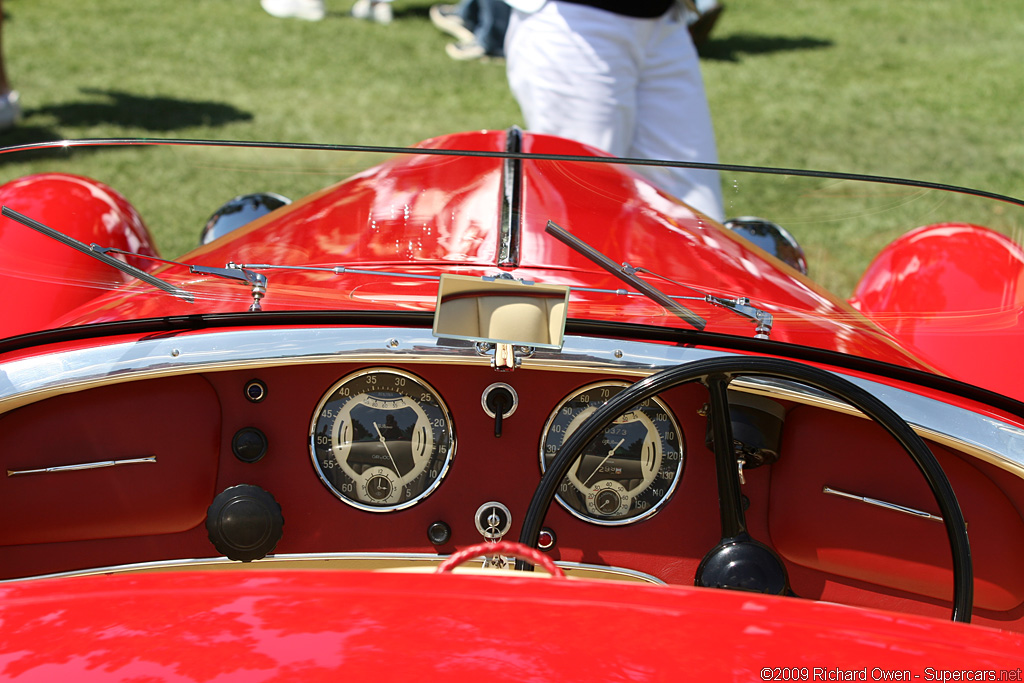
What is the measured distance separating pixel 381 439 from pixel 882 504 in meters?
0.89

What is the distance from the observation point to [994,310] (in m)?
1.83

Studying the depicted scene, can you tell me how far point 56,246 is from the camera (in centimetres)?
188

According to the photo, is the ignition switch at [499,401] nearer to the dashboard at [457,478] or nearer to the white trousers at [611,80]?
the dashboard at [457,478]

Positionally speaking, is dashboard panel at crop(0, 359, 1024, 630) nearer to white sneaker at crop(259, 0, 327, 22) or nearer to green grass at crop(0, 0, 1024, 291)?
green grass at crop(0, 0, 1024, 291)

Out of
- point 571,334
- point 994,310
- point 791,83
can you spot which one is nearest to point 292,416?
point 571,334

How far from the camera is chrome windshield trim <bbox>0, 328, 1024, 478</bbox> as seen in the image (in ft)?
4.75

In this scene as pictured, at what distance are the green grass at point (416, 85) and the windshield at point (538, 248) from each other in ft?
8.81

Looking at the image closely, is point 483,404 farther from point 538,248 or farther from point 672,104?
point 672,104

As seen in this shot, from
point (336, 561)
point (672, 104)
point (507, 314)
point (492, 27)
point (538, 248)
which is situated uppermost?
point (492, 27)

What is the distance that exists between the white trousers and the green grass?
225cm

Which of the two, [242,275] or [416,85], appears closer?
[242,275]

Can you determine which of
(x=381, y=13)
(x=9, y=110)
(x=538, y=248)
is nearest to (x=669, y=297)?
(x=538, y=248)

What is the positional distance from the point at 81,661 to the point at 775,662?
2.41ft

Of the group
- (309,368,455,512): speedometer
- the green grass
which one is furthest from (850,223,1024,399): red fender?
the green grass
